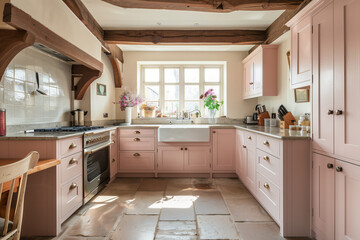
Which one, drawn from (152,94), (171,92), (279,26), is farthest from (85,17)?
(279,26)

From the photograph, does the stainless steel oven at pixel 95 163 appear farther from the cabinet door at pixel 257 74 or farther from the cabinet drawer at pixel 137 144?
the cabinet door at pixel 257 74

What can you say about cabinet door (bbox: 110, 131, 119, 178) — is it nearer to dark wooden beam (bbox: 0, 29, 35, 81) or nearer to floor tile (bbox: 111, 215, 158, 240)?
floor tile (bbox: 111, 215, 158, 240)

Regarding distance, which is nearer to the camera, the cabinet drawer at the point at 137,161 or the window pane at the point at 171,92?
the cabinet drawer at the point at 137,161

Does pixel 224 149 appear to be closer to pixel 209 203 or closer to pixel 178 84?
pixel 209 203

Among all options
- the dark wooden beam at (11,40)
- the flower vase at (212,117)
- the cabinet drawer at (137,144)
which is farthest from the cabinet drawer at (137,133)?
the dark wooden beam at (11,40)

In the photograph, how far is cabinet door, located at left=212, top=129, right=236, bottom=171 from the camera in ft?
11.2

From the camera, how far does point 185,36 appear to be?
3348 millimetres

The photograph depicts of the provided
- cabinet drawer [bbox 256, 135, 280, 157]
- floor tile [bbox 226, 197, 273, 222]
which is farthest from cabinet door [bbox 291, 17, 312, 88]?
floor tile [bbox 226, 197, 273, 222]

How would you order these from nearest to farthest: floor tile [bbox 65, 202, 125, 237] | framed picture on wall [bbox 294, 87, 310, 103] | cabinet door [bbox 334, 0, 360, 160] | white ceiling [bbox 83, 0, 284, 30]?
1. cabinet door [bbox 334, 0, 360, 160]
2. floor tile [bbox 65, 202, 125, 237]
3. framed picture on wall [bbox 294, 87, 310, 103]
4. white ceiling [bbox 83, 0, 284, 30]

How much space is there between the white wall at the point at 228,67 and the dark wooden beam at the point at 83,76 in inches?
43.1

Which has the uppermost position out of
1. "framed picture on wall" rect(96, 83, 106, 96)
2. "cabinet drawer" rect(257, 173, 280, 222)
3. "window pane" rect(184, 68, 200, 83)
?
"window pane" rect(184, 68, 200, 83)

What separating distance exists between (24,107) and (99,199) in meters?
1.36

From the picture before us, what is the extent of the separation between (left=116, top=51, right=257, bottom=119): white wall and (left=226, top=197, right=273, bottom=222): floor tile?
1.95 metres

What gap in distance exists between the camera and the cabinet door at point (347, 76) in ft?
4.37
